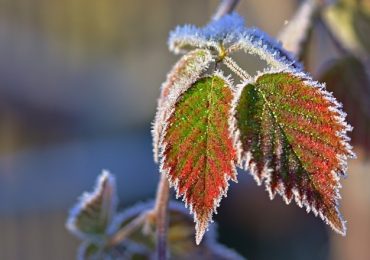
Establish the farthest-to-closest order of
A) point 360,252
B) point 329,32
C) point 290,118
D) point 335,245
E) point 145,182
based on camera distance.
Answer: point 145,182, point 335,245, point 360,252, point 329,32, point 290,118

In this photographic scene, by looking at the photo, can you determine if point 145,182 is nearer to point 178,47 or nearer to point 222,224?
point 222,224

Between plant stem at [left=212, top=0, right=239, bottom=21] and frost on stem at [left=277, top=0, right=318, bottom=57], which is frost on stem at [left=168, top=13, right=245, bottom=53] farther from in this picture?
frost on stem at [left=277, top=0, right=318, bottom=57]

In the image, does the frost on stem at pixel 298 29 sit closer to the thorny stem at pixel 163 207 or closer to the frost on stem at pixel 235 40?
the thorny stem at pixel 163 207

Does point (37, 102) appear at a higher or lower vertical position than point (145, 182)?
higher

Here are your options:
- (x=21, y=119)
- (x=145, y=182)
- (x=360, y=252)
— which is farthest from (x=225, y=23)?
(x=21, y=119)

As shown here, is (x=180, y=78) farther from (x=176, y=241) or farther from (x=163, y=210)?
(x=176, y=241)

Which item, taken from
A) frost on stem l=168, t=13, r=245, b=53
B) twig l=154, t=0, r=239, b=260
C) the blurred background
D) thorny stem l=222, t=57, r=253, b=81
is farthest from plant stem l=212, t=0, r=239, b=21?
the blurred background

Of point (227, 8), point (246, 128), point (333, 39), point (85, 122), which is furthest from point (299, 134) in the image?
point (85, 122)
